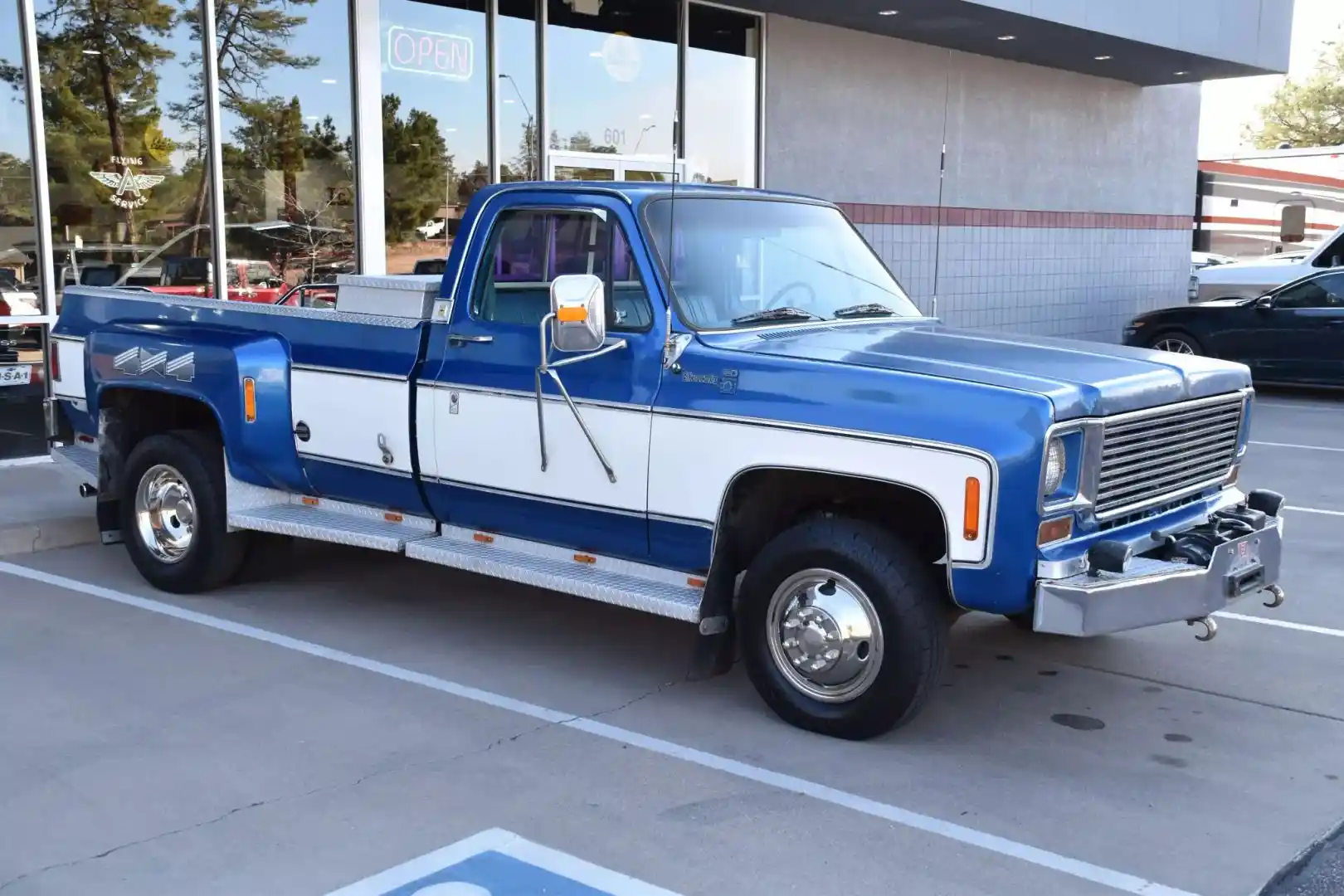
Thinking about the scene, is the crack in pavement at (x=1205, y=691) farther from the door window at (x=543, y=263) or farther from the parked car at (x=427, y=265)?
the parked car at (x=427, y=265)

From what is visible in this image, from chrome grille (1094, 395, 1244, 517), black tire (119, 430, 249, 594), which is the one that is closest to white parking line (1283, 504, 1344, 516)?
chrome grille (1094, 395, 1244, 517)

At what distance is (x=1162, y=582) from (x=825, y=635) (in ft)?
4.12

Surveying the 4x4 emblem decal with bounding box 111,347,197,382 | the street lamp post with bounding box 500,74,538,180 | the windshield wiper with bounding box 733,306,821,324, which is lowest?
the 4x4 emblem decal with bounding box 111,347,197,382

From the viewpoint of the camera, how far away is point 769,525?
570 cm

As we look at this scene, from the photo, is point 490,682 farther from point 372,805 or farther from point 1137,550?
point 1137,550

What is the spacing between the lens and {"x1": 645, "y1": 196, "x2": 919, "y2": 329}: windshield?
19.3ft

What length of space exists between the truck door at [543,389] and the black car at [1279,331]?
1161cm

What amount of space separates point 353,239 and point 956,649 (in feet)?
25.3

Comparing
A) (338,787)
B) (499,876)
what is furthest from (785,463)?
(338,787)

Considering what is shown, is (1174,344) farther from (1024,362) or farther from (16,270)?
(16,270)

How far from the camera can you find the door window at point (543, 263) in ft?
19.3

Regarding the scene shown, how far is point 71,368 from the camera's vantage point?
8.09m

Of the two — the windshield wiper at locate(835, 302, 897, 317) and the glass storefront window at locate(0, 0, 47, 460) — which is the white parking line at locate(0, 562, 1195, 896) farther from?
the glass storefront window at locate(0, 0, 47, 460)

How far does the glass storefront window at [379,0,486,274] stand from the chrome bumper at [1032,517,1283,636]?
8862 millimetres
